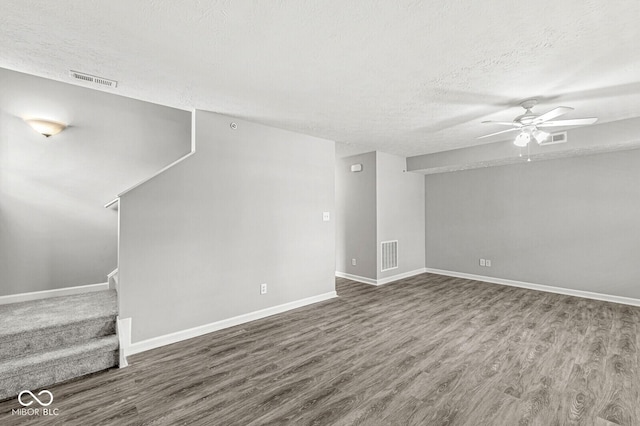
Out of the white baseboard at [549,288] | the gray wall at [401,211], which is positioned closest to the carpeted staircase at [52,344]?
the gray wall at [401,211]

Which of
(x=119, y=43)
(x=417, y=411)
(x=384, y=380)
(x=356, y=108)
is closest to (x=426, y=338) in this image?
(x=384, y=380)

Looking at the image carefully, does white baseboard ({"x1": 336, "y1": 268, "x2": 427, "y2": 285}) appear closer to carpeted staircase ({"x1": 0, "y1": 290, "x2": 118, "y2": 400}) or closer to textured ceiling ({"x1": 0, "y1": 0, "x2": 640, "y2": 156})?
textured ceiling ({"x1": 0, "y1": 0, "x2": 640, "y2": 156})

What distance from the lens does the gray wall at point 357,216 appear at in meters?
5.47

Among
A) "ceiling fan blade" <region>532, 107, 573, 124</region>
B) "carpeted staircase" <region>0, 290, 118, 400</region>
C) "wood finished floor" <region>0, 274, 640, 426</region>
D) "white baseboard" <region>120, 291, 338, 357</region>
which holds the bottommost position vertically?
"wood finished floor" <region>0, 274, 640, 426</region>

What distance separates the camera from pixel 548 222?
486 centimetres

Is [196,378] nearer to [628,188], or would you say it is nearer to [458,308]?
[458,308]

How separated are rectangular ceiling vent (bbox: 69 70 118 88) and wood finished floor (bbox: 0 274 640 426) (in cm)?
266

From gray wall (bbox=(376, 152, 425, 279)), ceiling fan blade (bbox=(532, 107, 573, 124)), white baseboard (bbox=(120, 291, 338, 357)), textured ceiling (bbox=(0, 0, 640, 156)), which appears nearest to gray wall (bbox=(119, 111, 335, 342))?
white baseboard (bbox=(120, 291, 338, 357))

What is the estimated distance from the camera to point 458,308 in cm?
403

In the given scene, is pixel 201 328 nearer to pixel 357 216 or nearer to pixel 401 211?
pixel 357 216

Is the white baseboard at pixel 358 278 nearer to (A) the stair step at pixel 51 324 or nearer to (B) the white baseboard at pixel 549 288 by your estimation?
(B) the white baseboard at pixel 549 288

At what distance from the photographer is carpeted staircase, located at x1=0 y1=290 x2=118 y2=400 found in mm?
2170

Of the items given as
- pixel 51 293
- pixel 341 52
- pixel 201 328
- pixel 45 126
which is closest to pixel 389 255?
pixel 201 328

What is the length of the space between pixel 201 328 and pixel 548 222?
5911 millimetres
